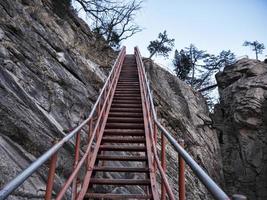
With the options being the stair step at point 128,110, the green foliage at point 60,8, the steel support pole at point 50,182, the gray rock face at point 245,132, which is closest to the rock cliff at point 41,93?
the green foliage at point 60,8

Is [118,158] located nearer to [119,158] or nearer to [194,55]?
[119,158]

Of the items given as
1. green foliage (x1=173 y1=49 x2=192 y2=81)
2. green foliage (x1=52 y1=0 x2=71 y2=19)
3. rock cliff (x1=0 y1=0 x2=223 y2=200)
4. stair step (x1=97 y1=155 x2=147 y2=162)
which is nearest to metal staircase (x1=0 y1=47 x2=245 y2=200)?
stair step (x1=97 y1=155 x2=147 y2=162)

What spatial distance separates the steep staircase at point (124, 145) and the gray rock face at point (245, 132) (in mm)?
9851

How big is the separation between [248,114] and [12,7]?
53.9 feet

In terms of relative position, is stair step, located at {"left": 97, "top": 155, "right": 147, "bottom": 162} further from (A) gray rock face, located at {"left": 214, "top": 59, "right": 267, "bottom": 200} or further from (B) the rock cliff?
(A) gray rock face, located at {"left": 214, "top": 59, "right": 267, "bottom": 200}

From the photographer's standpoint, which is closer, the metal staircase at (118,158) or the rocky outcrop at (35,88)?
the metal staircase at (118,158)

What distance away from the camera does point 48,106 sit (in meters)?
7.59

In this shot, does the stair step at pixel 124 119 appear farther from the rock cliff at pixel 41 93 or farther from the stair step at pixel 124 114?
the rock cliff at pixel 41 93

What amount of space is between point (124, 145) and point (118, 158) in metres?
2.00

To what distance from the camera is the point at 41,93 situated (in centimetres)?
769

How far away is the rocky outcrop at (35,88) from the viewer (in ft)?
18.9

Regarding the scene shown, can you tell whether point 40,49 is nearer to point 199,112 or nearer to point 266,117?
point 199,112

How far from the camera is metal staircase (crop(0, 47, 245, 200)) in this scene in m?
2.72

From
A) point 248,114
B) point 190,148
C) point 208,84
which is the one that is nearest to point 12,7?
point 190,148
